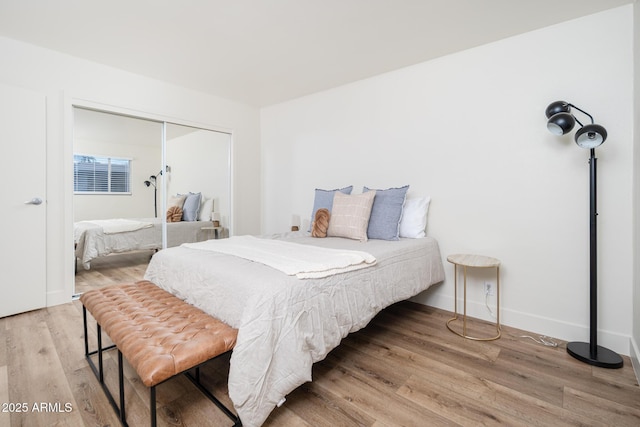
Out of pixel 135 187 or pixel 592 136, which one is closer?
pixel 592 136

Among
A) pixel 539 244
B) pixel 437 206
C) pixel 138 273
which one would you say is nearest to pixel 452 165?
pixel 437 206

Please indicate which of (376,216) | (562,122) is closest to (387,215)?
(376,216)

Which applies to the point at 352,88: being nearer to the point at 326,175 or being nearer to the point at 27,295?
the point at 326,175

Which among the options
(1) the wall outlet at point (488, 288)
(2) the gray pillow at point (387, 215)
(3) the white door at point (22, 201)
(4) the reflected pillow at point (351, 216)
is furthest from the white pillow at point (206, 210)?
(1) the wall outlet at point (488, 288)

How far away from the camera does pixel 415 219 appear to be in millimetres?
2869

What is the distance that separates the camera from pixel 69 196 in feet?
9.77

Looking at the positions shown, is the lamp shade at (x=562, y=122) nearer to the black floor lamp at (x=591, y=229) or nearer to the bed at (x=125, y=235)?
the black floor lamp at (x=591, y=229)

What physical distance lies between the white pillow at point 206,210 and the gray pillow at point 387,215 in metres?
2.29

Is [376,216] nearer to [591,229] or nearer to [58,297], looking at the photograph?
[591,229]

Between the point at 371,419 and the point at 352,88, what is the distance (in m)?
3.16

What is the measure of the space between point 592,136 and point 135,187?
4.13 m

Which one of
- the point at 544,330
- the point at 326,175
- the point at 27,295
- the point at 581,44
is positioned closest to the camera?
the point at 581,44

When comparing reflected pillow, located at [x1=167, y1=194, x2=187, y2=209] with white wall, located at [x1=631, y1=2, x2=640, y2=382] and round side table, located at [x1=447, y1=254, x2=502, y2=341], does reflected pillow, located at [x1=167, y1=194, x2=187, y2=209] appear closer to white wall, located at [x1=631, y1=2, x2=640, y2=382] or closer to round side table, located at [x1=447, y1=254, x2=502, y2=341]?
round side table, located at [x1=447, y1=254, x2=502, y2=341]

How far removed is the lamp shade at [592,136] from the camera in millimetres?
1890
